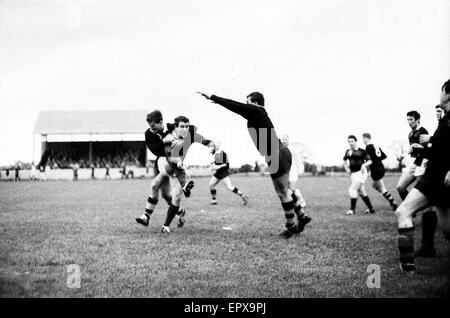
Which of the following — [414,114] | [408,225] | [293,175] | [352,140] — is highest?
[414,114]

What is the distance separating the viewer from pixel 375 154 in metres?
11.3

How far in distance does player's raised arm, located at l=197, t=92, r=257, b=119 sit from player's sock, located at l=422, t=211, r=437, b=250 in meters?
3.03

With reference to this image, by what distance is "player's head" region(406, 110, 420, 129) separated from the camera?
25.6 ft

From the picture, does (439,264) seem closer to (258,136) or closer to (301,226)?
(301,226)

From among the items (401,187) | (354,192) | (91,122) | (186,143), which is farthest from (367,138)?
(91,122)

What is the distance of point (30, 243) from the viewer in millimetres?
6438

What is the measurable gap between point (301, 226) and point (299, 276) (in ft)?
9.24

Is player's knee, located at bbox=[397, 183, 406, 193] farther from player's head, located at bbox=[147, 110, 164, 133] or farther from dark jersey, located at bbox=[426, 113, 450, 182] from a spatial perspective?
player's head, located at bbox=[147, 110, 164, 133]

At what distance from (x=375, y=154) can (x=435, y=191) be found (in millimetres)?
7104

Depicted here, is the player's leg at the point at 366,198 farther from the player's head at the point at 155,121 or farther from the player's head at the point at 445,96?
the player's head at the point at 445,96

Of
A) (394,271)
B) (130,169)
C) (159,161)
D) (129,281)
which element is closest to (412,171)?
(394,271)

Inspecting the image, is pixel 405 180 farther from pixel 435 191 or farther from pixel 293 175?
pixel 435 191
